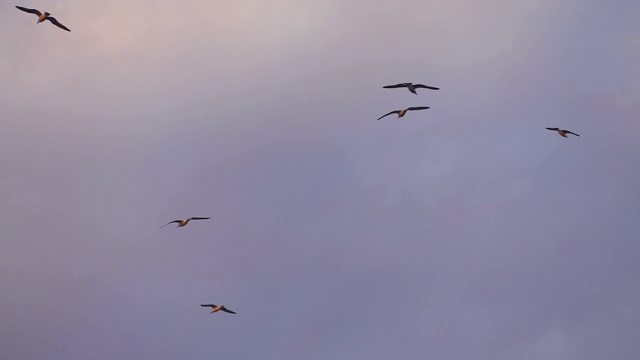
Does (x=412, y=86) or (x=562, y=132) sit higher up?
(x=412, y=86)

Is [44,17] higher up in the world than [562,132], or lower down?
higher up

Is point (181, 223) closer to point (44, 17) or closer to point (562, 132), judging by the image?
point (44, 17)

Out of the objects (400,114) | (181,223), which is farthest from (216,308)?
(400,114)

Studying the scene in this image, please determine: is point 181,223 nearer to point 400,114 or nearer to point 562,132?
point 400,114

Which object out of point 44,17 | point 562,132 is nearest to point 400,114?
point 562,132

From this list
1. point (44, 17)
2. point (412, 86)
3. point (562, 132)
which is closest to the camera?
point (44, 17)

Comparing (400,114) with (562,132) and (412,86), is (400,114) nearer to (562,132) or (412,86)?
(412,86)

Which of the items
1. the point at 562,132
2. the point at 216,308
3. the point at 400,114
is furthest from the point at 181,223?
the point at 562,132

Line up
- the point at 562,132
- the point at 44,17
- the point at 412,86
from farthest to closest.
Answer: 1. the point at 562,132
2. the point at 412,86
3. the point at 44,17

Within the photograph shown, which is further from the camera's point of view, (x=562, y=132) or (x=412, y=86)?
(x=562, y=132)

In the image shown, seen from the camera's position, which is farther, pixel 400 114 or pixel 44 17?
pixel 400 114

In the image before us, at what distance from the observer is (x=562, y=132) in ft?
392

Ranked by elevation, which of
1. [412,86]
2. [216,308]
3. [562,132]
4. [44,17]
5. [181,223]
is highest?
[44,17]

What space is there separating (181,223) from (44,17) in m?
40.1
